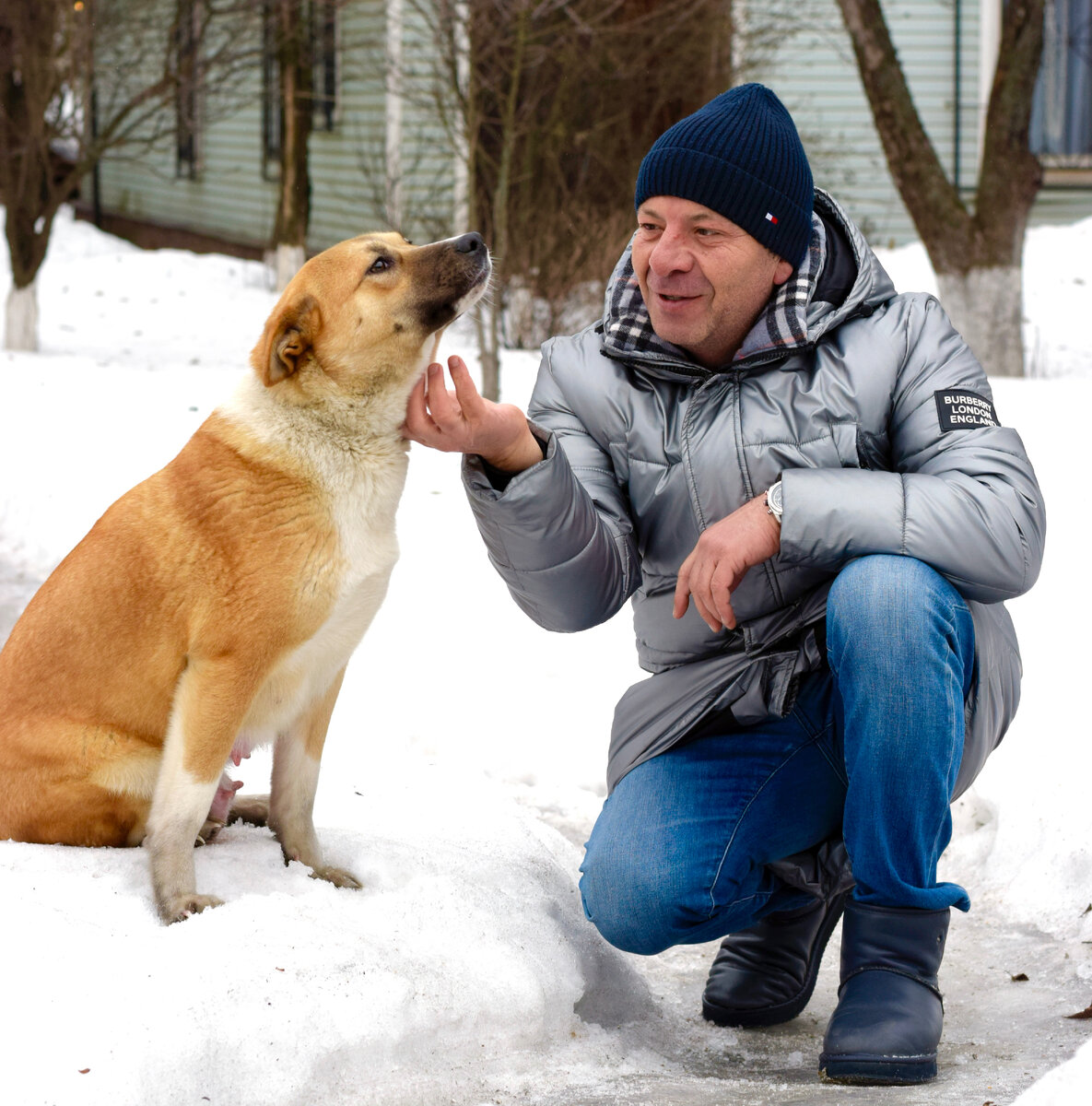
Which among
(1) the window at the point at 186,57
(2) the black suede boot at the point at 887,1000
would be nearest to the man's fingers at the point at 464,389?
(2) the black suede boot at the point at 887,1000

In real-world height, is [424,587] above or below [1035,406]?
below

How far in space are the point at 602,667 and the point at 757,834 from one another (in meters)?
2.13

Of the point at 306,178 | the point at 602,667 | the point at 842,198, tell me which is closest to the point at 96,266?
the point at 306,178

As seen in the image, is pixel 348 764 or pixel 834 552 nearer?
pixel 834 552

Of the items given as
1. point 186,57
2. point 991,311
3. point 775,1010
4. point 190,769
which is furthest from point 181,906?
point 186,57

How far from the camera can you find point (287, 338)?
260 centimetres

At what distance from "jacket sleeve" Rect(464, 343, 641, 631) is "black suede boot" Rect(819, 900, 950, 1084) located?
793mm

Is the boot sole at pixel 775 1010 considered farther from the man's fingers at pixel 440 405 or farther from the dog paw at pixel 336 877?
the man's fingers at pixel 440 405

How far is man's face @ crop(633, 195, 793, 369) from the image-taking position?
8.72 feet

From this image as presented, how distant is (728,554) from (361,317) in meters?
0.86

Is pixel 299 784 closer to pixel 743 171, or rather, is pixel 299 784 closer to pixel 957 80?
pixel 743 171

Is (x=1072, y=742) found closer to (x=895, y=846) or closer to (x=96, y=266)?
(x=895, y=846)

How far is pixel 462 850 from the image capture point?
9.91 ft

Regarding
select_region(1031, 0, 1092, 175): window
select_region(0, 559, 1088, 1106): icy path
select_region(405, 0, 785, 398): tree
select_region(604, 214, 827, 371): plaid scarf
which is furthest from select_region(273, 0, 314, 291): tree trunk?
select_region(0, 559, 1088, 1106): icy path
